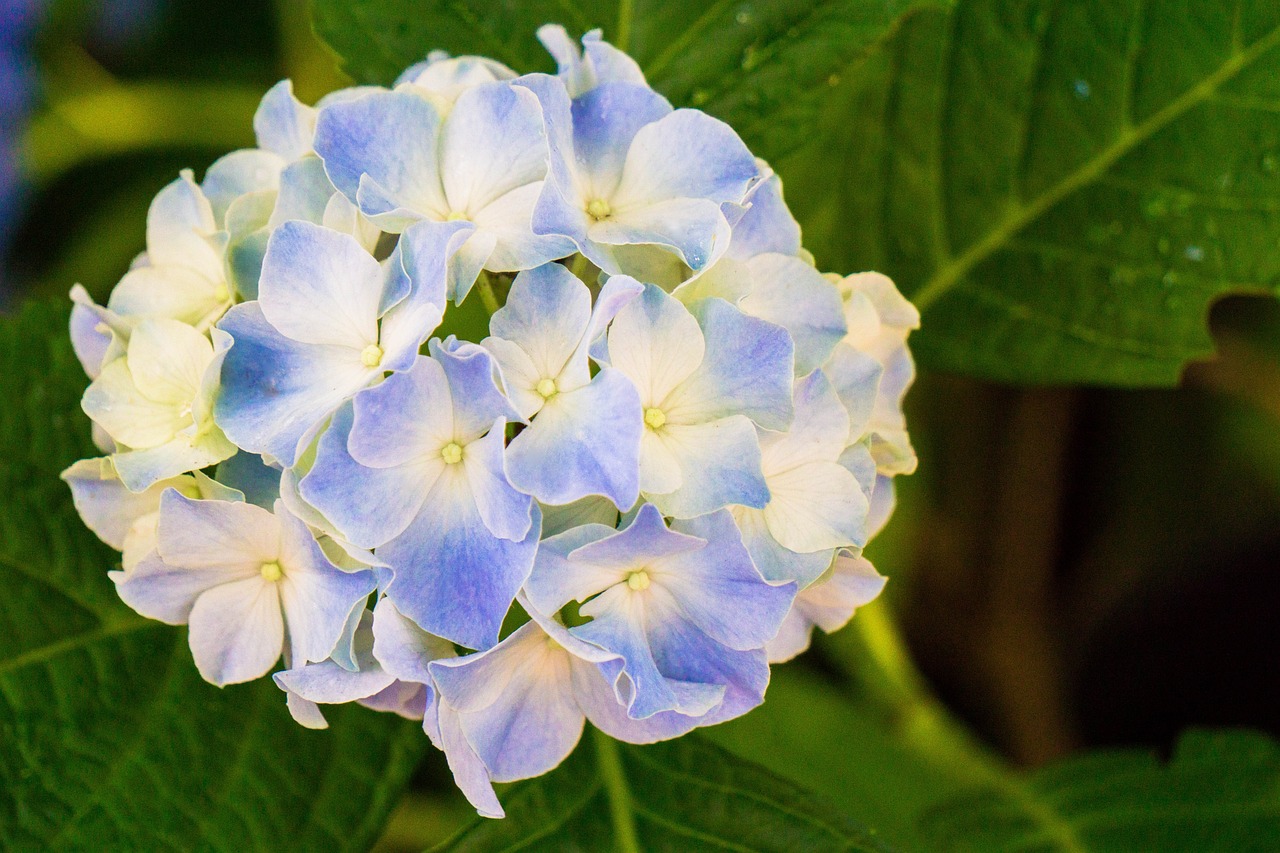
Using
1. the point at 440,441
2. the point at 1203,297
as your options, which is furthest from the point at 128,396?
the point at 1203,297

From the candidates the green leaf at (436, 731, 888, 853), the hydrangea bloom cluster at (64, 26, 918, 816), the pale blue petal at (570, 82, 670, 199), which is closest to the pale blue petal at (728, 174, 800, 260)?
the hydrangea bloom cluster at (64, 26, 918, 816)

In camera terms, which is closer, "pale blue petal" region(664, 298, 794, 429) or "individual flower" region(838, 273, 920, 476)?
"pale blue petal" region(664, 298, 794, 429)

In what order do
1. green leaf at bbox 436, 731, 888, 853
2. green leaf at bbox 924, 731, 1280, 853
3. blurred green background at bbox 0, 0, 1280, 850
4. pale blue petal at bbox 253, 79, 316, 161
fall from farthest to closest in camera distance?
blurred green background at bbox 0, 0, 1280, 850 < green leaf at bbox 924, 731, 1280, 853 < green leaf at bbox 436, 731, 888, 853 < pale blue petal at bbox 253, 79, 316, 161

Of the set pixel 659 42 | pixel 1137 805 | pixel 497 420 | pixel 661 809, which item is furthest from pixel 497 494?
pixel 1137 805

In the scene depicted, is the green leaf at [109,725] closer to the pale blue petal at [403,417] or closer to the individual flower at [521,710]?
the individual flower at [521,710]

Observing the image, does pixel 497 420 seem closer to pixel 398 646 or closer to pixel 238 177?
pixel 398 646

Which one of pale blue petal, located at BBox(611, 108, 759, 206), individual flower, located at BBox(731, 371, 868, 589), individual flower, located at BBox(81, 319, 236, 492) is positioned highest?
pale blue petal, located at BBox(611, 108, 759, 206)

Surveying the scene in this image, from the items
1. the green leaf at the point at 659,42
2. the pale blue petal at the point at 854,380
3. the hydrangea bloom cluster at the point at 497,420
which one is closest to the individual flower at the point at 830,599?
the hydrangea bloom cluster at the point at 497,420

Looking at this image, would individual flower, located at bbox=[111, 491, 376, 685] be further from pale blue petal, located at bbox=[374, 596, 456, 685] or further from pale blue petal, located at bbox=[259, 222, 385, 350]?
pale blue petal, located at bbox=[259, 222, 385, 350]
